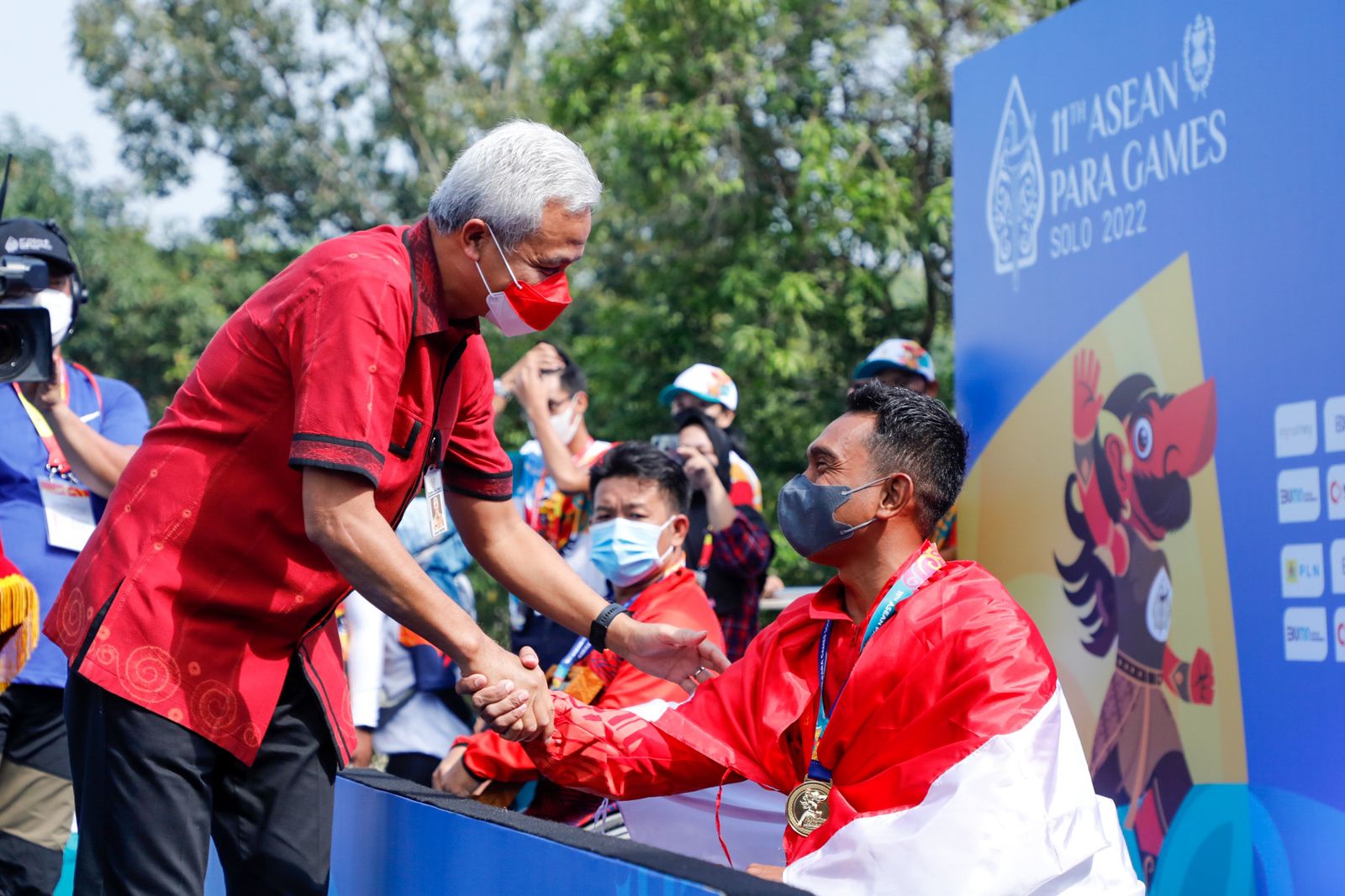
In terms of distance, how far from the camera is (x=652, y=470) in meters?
4.34

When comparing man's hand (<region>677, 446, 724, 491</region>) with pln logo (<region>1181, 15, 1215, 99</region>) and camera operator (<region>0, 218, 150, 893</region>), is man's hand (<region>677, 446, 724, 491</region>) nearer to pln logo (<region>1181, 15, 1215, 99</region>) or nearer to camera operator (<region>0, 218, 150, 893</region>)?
camera operator (<region>0, 218, 150, 893</region>)

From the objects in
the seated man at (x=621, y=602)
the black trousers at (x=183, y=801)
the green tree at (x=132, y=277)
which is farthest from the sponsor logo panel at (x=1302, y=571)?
the green tree at (x=132, y=277)

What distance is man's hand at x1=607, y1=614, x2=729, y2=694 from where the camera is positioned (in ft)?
9.98

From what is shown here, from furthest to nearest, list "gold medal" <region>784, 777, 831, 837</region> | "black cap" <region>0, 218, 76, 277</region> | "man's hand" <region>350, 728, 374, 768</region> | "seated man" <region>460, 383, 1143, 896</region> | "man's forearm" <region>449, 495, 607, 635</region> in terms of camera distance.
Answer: "man's hand" <region>350, 728, 374, 768</region> < "black cap" <region>0, 218, 76, 277</region> < "man's forearm" <region>449, 495, 607, 635</region> < "gold medal" <region>784, 777, 831, 837</region> < "seated man" <region>460, 383, 1143, 896</region>

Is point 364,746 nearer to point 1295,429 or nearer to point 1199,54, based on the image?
point 1295,429

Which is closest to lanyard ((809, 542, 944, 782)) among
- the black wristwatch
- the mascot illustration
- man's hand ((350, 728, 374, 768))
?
the black wristwatch

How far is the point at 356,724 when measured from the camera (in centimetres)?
486

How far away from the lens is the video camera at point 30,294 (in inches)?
130

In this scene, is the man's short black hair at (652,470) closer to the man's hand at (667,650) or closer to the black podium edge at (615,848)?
the man's hand at (667,650)

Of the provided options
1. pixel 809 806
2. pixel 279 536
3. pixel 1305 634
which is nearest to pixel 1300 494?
pixel 1305 634

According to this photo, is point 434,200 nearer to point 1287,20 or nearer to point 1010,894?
point 1010,894

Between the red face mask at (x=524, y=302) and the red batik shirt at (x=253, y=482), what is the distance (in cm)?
11

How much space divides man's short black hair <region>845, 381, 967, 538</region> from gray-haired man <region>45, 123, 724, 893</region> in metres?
0.72

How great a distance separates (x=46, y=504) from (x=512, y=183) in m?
2.23
